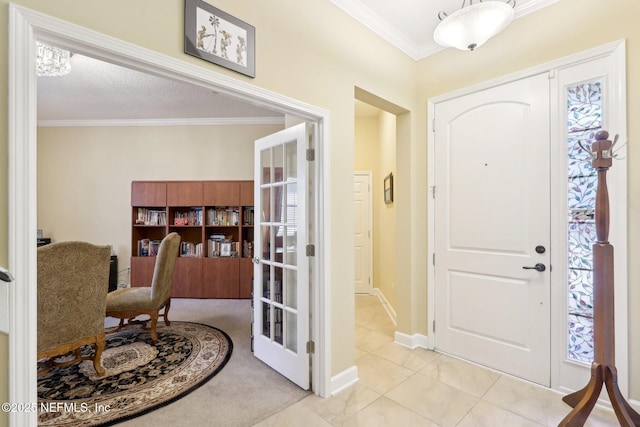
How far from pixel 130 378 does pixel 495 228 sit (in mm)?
3074

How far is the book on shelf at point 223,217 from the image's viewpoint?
4.67 m

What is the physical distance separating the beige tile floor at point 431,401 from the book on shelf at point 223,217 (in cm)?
300

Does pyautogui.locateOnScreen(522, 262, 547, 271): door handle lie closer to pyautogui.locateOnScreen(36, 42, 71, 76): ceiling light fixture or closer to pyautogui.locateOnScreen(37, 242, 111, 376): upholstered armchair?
pyautogui.locateOnScreen(37, 242, 111, 376): upholstered armchair

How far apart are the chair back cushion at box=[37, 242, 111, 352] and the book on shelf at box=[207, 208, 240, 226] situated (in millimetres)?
2451

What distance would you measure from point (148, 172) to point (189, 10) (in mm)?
4043

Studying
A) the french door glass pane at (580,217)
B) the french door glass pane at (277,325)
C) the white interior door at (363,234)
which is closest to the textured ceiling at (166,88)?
the french door glass pane at (580,217)

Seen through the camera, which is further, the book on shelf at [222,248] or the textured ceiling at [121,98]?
the book on shelf at [222,248]

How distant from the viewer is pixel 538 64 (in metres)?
2.12

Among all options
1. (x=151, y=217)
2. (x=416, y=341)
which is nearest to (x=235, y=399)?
(x=416, y=341)

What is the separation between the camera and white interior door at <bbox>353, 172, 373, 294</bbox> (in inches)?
191

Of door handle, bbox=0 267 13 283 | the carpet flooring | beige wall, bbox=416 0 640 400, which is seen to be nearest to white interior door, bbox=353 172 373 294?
beige wall, bbox=416 0 640 400

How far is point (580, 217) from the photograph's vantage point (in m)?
2.00

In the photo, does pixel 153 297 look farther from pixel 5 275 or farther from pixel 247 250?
pixel 5 275

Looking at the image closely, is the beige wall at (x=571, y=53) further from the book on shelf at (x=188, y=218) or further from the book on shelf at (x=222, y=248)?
the book on shelf at (x=188, y=218)
